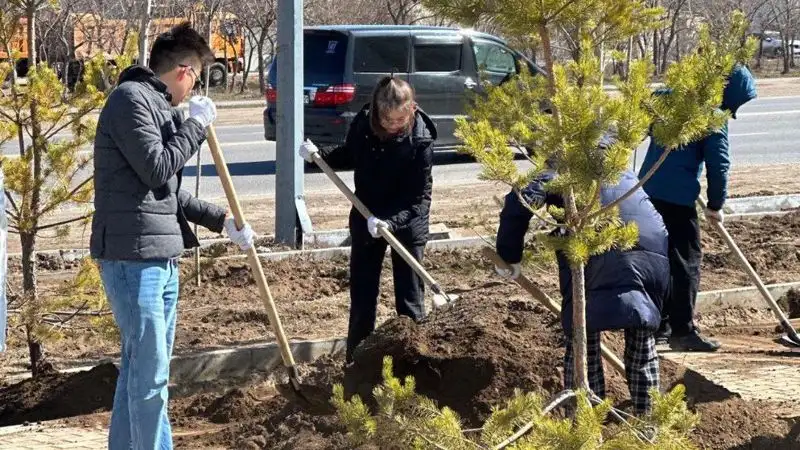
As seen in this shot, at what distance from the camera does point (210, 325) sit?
8.02 metres

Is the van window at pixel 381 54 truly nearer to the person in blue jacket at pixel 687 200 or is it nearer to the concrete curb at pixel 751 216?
the concrete curb at pixel 751 216

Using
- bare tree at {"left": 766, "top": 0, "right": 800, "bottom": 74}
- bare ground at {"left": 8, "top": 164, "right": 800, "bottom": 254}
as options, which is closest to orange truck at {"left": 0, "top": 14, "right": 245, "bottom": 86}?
bare ground at {"left": 8, "top": 164, "right": 800, "bottom": 254}

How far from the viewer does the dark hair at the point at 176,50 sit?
4746 mm

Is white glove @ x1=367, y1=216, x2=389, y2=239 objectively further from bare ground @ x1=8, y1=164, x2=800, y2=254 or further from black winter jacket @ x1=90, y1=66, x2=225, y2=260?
bare ground @ x1=8, y1=164, x2=800, y2=254

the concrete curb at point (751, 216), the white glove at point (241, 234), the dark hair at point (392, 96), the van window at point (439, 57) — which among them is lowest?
the concrete curb at point (751, 216)

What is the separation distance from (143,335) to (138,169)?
2.08 feet

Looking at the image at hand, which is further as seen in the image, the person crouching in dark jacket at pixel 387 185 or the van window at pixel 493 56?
the van window at pixel 493 56

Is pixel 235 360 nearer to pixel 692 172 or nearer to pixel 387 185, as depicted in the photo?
pixel 387 185

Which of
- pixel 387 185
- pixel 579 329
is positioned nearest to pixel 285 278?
pixel 387 185

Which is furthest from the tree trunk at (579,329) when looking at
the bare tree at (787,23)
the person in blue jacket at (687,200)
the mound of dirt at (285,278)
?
the bare tree at (787,23)

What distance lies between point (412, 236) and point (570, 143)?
8.88ft

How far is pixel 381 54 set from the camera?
16891 mm

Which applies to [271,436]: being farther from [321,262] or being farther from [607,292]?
[321,262]

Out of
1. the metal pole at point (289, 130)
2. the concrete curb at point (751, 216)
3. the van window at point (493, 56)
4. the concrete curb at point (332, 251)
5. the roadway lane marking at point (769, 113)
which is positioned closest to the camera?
the concrete curb at point (332, 251)
